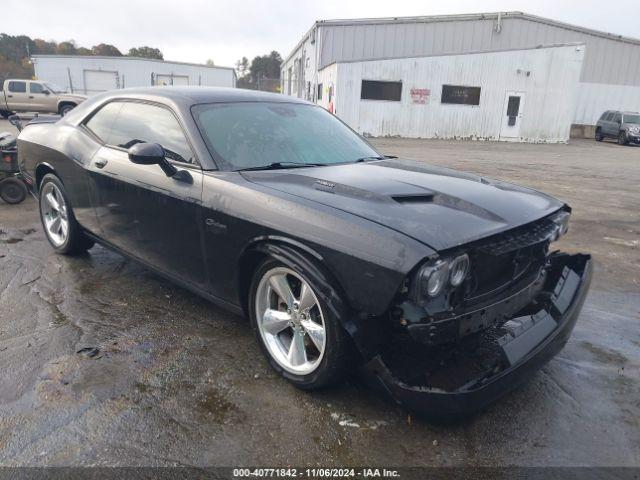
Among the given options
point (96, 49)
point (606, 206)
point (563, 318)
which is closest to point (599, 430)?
point (563, 318)

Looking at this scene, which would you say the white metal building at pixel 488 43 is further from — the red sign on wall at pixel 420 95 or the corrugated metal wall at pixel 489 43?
the red sign on wall at pixel 420 95

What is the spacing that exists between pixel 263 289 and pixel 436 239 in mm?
1050

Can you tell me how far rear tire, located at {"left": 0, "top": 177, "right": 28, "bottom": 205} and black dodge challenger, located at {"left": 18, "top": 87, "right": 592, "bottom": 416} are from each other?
11.2 ft

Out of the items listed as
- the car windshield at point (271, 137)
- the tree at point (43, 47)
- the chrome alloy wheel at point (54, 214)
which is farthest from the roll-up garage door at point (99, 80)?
the tree at point (43, 47)

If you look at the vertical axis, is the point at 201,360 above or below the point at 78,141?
below

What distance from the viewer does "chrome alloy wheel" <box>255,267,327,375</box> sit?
96.0 inches

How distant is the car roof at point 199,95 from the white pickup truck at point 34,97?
67.4ft

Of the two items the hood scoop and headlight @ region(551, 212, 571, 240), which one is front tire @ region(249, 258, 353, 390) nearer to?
the hood scoop

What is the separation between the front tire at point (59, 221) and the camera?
167 inches

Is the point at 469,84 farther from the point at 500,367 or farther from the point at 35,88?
the point at 500,367

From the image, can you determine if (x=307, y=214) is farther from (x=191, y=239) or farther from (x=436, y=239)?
(x=191, y=239)

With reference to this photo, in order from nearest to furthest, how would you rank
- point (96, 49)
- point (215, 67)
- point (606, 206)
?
1. point (606, 206)
2. point (215, 67)
3. point (96, 49)

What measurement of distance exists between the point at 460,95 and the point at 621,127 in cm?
841

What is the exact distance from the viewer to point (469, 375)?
6.75 feet
